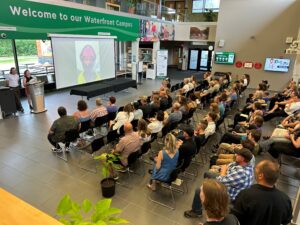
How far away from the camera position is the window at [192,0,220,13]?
1805 centimetres

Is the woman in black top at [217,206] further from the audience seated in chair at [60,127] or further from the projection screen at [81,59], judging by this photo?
the projection screen at [81,59]

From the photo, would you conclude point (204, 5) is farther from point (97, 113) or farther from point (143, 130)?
point (143, 130)

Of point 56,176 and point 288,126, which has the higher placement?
point 288,126

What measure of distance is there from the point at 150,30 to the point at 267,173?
550 inches

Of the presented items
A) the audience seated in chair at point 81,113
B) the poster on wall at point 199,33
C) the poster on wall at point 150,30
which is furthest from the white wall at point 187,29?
the audience seated in chair at point 81,113

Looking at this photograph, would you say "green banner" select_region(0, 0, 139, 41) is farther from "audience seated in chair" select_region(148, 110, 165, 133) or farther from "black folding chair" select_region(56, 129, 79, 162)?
"audience seated in chair" select_region(148, 110, 165, 133)

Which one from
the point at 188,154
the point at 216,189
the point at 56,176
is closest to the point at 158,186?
the point at 188,154

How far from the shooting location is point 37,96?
7.49m

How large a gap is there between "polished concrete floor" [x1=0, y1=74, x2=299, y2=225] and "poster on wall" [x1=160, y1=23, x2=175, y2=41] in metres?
12.1

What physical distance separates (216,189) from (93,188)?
2.74 meters

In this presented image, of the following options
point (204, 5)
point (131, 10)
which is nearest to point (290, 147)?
point (131, 10)

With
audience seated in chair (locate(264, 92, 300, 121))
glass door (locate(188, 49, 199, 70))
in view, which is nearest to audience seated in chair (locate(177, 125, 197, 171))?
audience seated in chair (locate(264, 92, 300, 121))

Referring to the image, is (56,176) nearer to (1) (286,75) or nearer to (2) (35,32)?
(2) (35,32)

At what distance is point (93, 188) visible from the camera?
3.88 metres
